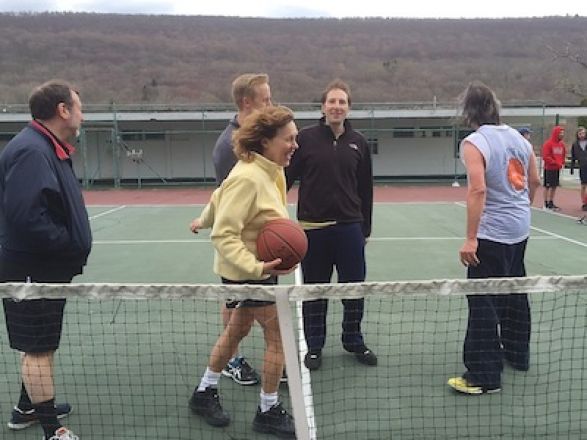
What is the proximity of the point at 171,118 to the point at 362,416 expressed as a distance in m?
21.0

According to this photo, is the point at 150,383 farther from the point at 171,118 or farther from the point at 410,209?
the point at 171,118

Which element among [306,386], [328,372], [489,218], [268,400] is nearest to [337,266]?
[328,372]

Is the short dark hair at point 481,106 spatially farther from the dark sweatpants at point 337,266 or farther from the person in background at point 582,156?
the person in background at point 582,156

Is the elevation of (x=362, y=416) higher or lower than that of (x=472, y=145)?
lower

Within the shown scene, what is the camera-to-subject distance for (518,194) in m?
3.96

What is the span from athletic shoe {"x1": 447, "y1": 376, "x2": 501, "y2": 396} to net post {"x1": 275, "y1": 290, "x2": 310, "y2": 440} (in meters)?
1.31

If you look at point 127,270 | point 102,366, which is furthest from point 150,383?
point 127,270

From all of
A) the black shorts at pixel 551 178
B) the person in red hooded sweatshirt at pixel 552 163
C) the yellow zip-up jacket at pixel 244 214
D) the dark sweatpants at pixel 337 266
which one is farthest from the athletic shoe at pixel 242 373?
the black shorts at pixel 551 178

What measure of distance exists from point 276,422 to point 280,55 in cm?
9029

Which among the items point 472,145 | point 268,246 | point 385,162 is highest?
point 472,145

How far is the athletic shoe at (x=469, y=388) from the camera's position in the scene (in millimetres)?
3856

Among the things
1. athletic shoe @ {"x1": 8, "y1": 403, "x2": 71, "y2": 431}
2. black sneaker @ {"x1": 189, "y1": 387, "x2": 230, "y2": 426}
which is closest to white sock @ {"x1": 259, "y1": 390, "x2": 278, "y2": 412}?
black sneaker @ {"x1": 189, "y1": 387, "x2": 230, "y2": 426}

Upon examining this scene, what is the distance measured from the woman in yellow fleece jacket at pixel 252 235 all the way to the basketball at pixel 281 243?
0.04 m

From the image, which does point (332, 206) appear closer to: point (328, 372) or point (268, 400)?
point (328, 372)
